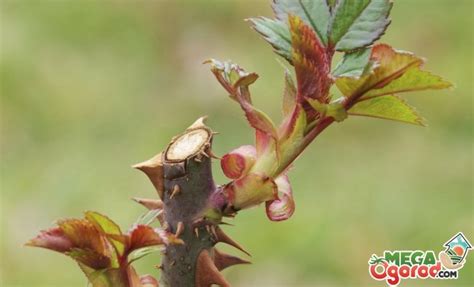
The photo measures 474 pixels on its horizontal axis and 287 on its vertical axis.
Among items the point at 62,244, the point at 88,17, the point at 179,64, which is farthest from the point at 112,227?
the point at 88,17

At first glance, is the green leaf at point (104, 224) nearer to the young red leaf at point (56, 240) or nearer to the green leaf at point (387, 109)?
the young red leaf at point (56, 240)

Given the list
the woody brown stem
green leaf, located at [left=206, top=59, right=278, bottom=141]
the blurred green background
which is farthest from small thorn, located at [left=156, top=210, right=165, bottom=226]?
the blurred green background

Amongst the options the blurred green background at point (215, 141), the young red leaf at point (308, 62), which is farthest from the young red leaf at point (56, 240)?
the blurred green background at point (215, 141)

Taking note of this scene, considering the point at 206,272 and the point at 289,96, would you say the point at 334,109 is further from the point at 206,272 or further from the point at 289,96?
the point at 206,272

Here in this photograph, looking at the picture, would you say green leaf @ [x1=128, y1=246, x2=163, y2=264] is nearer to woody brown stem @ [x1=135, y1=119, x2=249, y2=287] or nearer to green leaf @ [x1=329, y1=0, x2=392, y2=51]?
woody brown stem @ [x1=135, y1=119, x2=249, y2=287]

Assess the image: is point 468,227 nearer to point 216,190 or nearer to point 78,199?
point 78,199

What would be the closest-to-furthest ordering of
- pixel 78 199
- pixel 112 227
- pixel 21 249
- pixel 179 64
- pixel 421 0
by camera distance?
pixel 112 227
pixel 21 249
pixel 78 199
pixel 179 64
pixel 421 0
